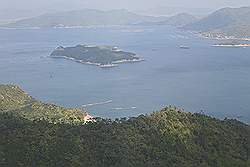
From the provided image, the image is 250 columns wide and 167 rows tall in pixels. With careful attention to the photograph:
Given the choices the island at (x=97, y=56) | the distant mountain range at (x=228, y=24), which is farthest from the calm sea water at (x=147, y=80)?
the distant mountain range at (x=228, y=24)

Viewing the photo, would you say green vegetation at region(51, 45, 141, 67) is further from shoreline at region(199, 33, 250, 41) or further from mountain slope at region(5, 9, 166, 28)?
mountain slope at region(5, 9, 166, 28)

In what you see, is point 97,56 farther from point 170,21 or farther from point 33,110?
point 170,21

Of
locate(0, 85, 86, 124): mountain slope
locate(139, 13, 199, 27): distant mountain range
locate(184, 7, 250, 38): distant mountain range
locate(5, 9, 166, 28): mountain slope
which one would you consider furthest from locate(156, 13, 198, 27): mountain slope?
locate(0, 85, 86, 124): mountain slope

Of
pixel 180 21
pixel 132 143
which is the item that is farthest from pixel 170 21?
→ pixel 132 143

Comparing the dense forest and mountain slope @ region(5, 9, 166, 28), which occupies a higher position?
the dense forest

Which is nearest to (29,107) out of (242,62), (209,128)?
(209,128)
